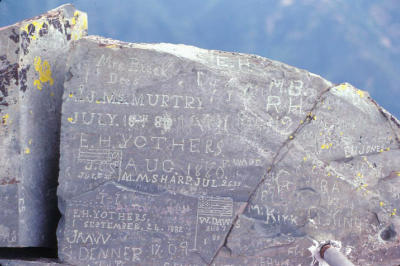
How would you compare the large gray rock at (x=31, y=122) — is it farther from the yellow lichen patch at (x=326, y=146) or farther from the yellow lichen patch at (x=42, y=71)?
the yellow lichen patch at (x=326, y=146)

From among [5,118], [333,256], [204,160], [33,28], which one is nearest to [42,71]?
[33,28]

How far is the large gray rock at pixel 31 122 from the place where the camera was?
217 cm

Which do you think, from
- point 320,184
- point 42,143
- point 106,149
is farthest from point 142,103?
point 320,184

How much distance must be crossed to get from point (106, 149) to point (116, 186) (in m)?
0.23

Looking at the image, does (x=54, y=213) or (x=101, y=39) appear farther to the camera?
(x=54, y=213)

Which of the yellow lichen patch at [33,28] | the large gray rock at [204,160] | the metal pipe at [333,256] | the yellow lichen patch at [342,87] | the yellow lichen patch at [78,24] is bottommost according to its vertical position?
the metal pipe at [333,256]

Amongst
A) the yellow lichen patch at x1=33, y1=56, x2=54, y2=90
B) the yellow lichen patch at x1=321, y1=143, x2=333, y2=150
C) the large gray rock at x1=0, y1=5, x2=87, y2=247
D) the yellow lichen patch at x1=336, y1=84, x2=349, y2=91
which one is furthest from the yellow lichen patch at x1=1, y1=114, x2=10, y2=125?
the yellow lichen patch at x1=336, y1=84, x2=349, y2=91

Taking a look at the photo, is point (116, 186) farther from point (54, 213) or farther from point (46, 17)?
point (46, 17)

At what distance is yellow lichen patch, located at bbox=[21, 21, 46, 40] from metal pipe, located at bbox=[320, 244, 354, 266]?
219 cm

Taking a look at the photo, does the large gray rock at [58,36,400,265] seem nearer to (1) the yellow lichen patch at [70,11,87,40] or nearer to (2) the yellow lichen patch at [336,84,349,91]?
(2) the yellow lichen patch at [336,84,349,91]

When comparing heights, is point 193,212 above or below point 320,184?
below

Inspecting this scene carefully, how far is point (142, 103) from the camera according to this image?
2260 mm

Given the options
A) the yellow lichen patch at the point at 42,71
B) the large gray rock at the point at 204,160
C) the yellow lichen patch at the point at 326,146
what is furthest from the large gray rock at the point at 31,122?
the yellow lichen patch at the point at 326,146

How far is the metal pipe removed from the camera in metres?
2.15
